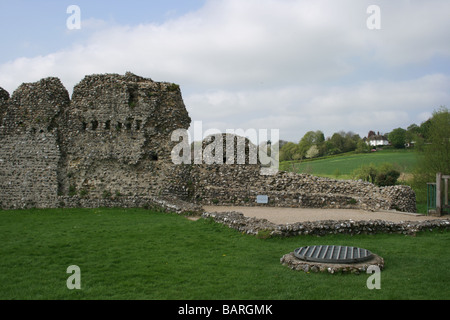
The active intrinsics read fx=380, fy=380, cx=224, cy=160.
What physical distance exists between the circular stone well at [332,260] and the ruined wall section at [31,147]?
1593cm

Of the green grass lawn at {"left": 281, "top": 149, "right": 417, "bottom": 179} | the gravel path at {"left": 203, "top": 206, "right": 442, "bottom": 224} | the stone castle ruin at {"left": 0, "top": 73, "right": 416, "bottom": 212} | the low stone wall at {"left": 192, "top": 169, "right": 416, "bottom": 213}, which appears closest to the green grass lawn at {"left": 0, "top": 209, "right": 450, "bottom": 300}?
the gravel path at {"left": 203, "top": 206, "right": 442, "bottom": 224}

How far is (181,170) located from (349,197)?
885 centimetres

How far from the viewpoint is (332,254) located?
28.9ft

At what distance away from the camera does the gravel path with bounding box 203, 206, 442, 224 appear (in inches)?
598

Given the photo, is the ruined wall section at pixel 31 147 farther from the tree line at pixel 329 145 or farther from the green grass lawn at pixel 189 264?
the tree line at pixel 329 145

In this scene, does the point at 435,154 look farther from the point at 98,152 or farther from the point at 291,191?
the point at 98,152

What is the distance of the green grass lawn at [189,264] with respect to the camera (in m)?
7.11

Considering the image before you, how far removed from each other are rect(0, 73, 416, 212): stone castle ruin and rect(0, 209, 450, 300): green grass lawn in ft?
21.0

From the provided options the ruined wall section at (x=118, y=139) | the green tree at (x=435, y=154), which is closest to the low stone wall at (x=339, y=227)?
the ruined wall section at (x=118, y=139)

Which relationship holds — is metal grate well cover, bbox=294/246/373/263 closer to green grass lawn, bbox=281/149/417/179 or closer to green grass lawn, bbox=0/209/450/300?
green grass lawn, bbox=0/209/450/300

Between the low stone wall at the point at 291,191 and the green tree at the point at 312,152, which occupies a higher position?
the green tree at the point at 312,152

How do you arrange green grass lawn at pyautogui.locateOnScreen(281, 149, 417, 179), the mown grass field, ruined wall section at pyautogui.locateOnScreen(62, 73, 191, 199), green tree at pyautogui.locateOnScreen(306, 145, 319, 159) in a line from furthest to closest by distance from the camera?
green tree at pyautogui.locateOnScreen(306, 145, 319, 159) → green grass lawn at pyautogui.locateOnScreen(281, 149, 417, 179) → the mown grass field → ruined wall section at pyautogui.locateOnScreen(62, 73, 191, 199)

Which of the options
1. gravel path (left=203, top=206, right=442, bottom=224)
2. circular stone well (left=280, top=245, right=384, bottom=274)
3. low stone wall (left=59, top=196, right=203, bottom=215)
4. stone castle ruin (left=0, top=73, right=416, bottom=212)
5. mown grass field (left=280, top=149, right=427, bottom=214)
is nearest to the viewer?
circular stone well (left=280, top=245, right=384, bottom=274)
